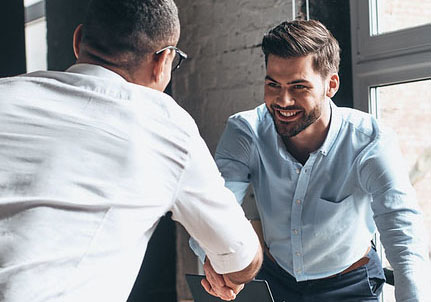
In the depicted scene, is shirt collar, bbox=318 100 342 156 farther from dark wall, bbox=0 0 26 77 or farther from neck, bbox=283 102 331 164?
dark wall, bbox=0 0 26 77

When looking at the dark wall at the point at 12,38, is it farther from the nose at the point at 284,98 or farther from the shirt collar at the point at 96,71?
the shirt collar at the point at 96,71

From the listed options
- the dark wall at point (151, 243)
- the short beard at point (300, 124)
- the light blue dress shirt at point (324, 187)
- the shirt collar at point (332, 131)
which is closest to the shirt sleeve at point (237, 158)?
the light blue dress shirt at point (324, 187)

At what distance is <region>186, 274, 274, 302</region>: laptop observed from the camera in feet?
5.32

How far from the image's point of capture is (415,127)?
2611 millimetres

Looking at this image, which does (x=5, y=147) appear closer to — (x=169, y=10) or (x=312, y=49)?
(x=169, y=10)

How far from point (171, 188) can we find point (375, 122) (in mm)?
1133

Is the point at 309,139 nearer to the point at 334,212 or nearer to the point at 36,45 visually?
Result: the point at 334,212

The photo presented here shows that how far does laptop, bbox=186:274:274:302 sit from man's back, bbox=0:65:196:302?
1.68 ft

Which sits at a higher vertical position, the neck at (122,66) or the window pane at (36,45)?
the window pane at (36,45)

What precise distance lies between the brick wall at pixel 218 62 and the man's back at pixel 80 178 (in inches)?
68.8

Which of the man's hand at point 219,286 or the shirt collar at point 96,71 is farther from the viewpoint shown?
the man's hand at point 219,286

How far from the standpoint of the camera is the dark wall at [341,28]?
276cm

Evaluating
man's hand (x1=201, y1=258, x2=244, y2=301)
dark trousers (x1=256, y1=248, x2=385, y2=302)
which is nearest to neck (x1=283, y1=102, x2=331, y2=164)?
dark trousers (x1=256, y1=248, x2=385, y2=302)

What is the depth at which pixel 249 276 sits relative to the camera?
138 centimetres
